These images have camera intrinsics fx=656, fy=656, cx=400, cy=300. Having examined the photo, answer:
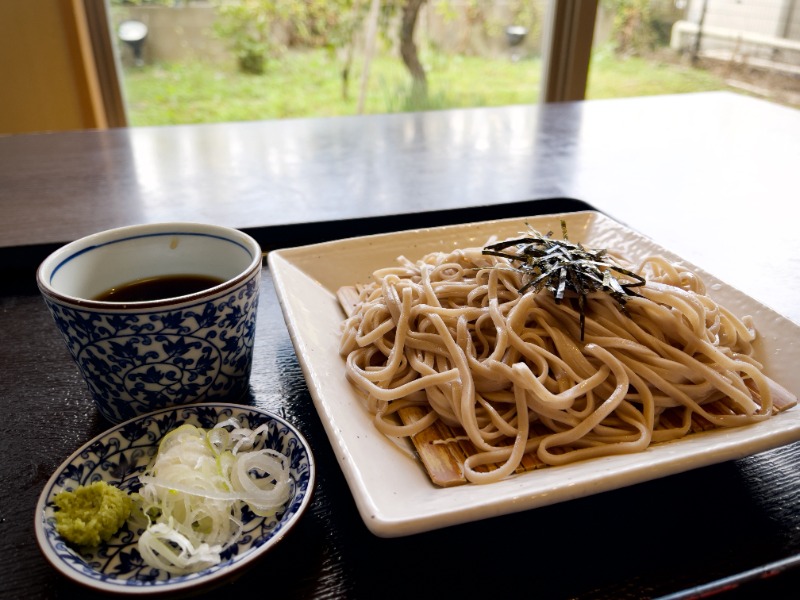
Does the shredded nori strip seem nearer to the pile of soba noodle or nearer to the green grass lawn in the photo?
the pile of soba noodle

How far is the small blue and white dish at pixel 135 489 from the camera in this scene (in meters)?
0.65

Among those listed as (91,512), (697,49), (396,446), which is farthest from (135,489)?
(697,49)

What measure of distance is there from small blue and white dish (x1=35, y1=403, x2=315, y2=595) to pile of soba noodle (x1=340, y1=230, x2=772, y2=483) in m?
0.20

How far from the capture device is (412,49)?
435 centimetres

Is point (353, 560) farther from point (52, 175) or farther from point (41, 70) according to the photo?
point (41, 70)

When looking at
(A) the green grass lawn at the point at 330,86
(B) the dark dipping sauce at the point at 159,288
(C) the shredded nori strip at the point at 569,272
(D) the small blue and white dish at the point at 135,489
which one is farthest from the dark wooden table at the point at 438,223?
(A) the green grass lawn at the point at 330,86

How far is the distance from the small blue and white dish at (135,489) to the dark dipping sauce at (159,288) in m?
0.23

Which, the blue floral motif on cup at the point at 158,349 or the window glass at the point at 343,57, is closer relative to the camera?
the blue floral motif on cup at the point at 158,349

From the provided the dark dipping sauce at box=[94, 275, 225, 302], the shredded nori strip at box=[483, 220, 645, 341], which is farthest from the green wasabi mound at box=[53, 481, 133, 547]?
the shredded nori strip at box=[483, 220, 645, 341]

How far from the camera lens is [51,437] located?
943 millimetres

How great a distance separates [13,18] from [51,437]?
3276 mm

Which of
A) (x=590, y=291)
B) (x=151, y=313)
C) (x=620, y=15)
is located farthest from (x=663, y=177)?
(x=620, y=15)

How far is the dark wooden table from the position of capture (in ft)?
2.41

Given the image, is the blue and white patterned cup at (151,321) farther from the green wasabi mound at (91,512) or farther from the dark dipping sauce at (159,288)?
the green wasabi mound at (91,512)
